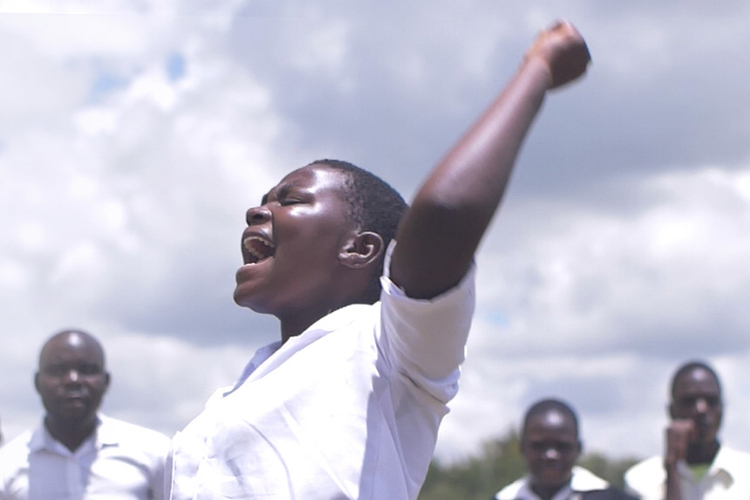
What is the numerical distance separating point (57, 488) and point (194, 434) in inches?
155

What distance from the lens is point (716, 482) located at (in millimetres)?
4988

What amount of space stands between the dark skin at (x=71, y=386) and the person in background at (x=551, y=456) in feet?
6.53

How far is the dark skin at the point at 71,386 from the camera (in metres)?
5.96

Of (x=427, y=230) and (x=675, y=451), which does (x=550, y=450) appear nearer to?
(x=675, y=451)

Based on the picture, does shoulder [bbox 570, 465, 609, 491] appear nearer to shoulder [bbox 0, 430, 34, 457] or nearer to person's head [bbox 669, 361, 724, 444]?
person's head [bbox 669, 361, 724, 444]

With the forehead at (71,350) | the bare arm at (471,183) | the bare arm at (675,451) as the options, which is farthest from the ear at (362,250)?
the forehead at (71,350)

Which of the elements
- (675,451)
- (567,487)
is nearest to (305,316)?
(675,451)

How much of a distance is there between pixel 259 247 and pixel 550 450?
363cm

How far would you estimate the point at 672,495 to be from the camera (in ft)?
16.0

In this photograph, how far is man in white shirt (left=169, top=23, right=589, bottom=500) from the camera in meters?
1.65

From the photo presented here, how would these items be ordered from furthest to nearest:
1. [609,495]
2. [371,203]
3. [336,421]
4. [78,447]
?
[78,447] → [609,495] → [371,203] → [336,421]

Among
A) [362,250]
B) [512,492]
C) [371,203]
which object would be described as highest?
[512,492]

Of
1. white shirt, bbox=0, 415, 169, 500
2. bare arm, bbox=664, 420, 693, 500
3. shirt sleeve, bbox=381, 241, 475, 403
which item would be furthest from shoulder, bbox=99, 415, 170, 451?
shirt sleeve, bbox=381, 241, 475, 403

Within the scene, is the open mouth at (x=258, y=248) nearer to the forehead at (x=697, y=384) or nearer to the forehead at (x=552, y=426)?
the forehead at (x=697, y=384)
